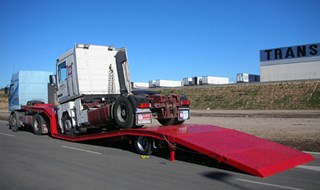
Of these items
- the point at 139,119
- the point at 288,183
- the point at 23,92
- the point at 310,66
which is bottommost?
the point at 288,183

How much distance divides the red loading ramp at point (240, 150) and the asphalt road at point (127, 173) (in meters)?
0.22

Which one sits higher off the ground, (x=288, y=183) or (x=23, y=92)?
(x=23, y=92)

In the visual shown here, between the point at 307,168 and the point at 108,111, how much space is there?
258 inches

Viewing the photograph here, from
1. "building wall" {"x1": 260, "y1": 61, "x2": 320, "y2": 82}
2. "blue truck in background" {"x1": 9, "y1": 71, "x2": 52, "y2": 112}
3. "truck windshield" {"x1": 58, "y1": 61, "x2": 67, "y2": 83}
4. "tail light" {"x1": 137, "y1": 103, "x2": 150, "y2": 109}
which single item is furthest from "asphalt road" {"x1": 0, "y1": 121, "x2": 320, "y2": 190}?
"building wall" {"x1": 260, "y1": 61, "x2": 320, "y2": 82}

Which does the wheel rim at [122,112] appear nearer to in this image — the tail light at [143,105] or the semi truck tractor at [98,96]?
the semi truck tractor at [98,96]

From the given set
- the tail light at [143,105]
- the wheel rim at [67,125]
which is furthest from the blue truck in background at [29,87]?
the tail light at [143,105]

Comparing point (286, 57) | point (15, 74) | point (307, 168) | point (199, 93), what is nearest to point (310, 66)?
point (286, 57)

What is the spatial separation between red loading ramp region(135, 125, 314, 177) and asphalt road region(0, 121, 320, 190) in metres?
0.22

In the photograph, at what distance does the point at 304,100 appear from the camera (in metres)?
43.1

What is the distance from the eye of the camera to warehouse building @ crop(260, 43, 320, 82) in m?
61.6

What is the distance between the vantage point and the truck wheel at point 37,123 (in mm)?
17328

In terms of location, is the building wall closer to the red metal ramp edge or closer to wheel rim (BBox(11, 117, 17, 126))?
wheel rim (BBox(11, 117, 17, 126))

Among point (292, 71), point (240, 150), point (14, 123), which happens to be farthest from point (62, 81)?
point (292, 71)

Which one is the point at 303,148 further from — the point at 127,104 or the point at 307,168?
the point at 127,104
